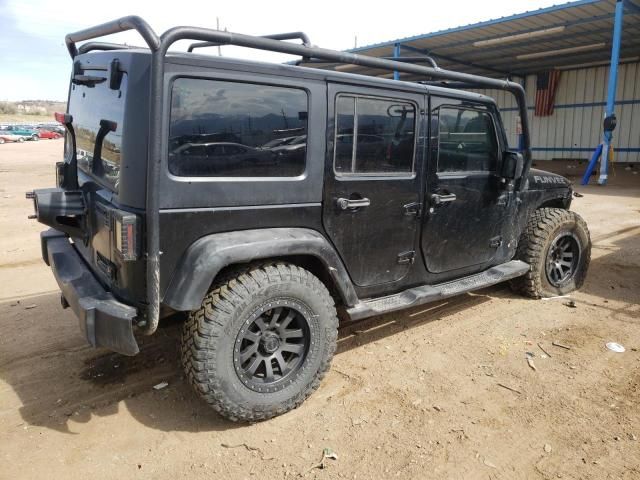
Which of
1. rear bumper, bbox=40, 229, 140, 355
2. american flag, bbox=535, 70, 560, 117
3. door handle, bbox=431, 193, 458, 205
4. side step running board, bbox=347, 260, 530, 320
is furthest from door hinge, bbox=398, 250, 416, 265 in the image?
american flag, bbox=535, 70, 560, 117

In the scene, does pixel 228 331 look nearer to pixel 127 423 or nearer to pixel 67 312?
pixel 127 423

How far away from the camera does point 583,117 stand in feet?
68.4

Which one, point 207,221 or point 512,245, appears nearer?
point 207,221

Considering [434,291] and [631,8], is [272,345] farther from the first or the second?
[631,8]

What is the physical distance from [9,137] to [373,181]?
144 feet

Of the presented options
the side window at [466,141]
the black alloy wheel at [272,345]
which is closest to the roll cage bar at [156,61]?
the black alloy wheel at [272,345]

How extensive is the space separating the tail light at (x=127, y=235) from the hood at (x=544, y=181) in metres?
3.55

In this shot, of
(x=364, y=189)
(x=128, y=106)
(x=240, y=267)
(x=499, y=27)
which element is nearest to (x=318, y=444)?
(x=240, y=267)

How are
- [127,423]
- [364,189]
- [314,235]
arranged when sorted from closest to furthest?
1. [127,423]
2. [314,235]
3. [364,189]

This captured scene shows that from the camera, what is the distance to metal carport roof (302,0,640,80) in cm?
1338

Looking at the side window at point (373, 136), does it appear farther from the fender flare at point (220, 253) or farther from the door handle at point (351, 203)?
the fender flare at point (220, 253)

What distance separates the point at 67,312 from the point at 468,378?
3379 millimetres

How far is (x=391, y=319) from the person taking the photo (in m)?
4.33

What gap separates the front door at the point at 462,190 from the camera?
3676 millimetres
